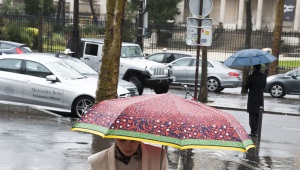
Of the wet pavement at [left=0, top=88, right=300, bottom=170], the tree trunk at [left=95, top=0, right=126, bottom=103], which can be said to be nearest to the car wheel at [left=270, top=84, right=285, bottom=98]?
the wet pavement at [left=0, top=88, right=300, bottom=170]

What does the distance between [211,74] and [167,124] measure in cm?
2171

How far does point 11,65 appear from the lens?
15320 mm

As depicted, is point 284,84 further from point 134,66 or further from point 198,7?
point 198,7

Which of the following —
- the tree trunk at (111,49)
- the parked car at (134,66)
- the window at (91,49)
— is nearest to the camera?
the tree trunk at (111,49)

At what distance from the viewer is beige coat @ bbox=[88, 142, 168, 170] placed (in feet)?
14.7

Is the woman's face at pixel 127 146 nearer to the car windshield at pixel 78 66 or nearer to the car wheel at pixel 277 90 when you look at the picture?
the car windshield at pixel 78 66

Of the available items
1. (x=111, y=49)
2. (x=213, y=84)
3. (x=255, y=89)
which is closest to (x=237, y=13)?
(x=213, y=84)

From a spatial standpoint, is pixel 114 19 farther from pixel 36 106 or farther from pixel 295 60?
pixel 295 60

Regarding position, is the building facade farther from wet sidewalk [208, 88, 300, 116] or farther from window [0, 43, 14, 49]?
wet sidewalk [208, 88, 300, 116]

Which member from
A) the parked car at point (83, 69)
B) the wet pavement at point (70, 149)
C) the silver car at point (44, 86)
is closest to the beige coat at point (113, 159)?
the wet pavement at point (70, 149)

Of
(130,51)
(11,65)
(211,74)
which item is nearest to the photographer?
(11,65)

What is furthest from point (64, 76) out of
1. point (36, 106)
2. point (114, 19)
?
point (114, 19)

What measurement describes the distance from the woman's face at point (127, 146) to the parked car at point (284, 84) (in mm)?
21413

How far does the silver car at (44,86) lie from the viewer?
14.7 metres
